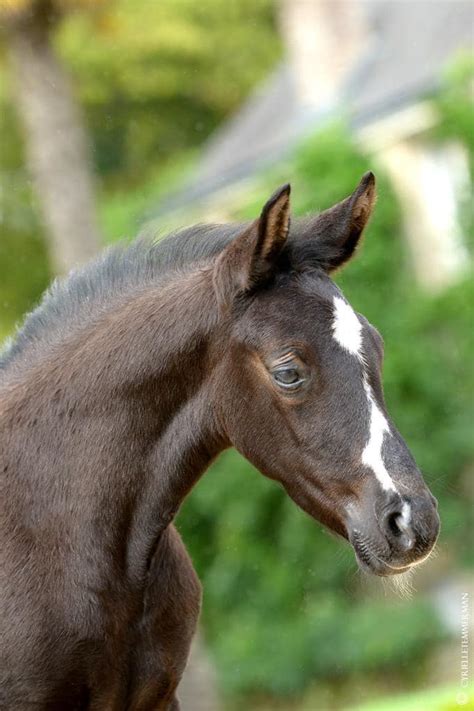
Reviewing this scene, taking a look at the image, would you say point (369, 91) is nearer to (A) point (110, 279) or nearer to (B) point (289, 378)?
(A) point (110, 279)

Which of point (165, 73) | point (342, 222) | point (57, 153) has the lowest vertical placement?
point (165, 73)

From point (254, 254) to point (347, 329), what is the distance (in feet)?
1.53

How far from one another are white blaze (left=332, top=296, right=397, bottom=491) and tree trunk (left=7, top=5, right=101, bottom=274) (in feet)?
30.1

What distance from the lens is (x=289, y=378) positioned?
194 inches

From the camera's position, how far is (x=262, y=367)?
16.6ft

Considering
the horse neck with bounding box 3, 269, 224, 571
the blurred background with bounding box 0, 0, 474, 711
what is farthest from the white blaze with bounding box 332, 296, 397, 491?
the blurred background with bounding box 0, 0, 474, 711

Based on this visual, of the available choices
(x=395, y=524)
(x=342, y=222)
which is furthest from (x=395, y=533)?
(x=342, y=222)

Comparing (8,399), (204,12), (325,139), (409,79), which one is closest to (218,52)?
(204,12)

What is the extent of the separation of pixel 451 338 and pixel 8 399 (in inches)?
512

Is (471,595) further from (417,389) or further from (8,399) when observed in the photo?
(8,399)

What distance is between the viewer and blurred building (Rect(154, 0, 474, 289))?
19703mm

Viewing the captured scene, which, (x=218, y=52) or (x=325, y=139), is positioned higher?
(x=325, y=139)

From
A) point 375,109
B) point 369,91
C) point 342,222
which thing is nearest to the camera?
point 342,222

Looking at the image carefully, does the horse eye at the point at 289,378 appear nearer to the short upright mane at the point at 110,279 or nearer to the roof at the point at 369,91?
the short upright mane at the point at 110,279
